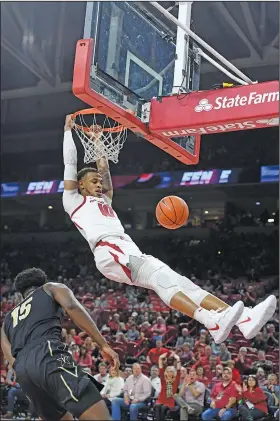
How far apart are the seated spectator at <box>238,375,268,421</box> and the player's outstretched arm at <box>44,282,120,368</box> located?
19.7 ft

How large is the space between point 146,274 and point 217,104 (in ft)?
4.85

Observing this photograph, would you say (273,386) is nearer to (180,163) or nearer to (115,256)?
(115,256)

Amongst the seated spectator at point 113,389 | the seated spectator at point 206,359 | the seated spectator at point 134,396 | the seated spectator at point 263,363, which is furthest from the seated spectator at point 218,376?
the seated spectator at point 113,389

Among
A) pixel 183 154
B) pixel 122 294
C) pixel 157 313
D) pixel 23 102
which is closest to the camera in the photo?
pixel 183 154

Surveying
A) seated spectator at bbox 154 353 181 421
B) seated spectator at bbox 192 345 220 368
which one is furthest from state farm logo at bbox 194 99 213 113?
seated spectator at bbox 192 345 220 368

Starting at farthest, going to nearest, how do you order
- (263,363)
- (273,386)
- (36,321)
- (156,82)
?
(263,363) < (273,386) < (156,82) < (36,321)

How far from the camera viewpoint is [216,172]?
18719mm

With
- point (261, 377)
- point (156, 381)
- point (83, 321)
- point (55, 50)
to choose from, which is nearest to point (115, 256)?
point (83, 321)

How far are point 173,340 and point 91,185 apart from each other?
8626mm

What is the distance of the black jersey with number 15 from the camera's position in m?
3.86

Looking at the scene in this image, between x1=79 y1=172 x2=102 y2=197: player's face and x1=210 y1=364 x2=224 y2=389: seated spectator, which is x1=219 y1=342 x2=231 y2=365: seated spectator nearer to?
x1=210 y1=364 x2=224 y2=389: seated spectator

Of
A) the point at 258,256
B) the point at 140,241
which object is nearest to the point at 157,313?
the point at 258,256

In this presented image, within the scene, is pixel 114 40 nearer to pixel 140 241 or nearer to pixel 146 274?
pixel 146 274

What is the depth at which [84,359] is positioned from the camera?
11.8 meters
